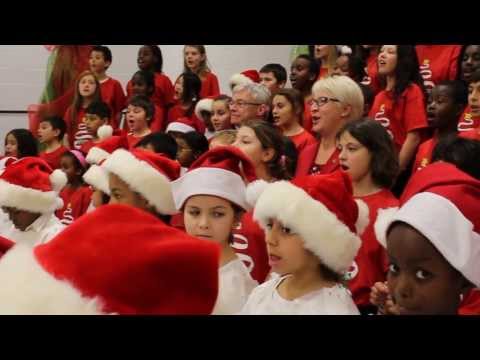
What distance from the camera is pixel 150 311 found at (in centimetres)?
125

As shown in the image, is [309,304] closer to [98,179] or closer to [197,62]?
[98,179]

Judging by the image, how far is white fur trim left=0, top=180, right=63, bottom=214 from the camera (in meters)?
3.55

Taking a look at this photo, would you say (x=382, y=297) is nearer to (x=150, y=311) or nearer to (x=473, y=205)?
(x=473, y=205)

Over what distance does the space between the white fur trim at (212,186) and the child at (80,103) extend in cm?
387

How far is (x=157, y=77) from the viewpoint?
6680 mm

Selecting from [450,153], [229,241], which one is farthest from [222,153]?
[450,153]

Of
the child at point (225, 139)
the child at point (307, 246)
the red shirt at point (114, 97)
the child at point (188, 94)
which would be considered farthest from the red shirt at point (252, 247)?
the red shirt at point (114, 97)

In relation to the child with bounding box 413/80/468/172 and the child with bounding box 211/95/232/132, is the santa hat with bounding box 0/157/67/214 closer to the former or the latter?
the child with bounding box 211/95/232/132

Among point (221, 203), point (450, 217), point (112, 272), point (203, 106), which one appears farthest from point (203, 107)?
point (112, 272)

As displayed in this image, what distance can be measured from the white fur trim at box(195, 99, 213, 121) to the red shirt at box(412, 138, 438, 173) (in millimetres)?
2066

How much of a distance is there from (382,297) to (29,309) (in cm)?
134

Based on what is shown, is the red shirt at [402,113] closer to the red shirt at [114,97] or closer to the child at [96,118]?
the child at [96,118]

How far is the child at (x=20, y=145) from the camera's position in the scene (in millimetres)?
5816

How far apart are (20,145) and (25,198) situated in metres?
2.39
